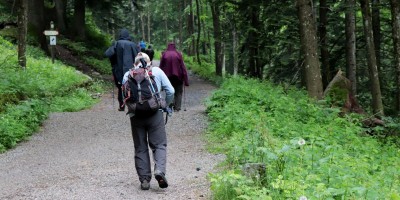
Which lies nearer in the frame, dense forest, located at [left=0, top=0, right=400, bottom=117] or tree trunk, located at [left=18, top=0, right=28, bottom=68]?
tree trunk, located at [left=18, top=0, right=28, bottom=68]

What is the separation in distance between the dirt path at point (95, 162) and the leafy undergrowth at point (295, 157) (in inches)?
21.4

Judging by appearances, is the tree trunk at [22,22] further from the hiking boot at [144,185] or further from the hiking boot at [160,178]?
the hiking boot at [160,178]

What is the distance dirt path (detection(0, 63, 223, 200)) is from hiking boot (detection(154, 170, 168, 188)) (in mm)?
113

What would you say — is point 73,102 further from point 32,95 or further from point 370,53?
point 370,53

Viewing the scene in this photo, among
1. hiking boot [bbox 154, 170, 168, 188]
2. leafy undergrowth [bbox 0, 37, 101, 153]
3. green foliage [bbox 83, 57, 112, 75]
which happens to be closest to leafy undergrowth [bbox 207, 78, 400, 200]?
hiking boot [bbox 154, 170, 168, 188]

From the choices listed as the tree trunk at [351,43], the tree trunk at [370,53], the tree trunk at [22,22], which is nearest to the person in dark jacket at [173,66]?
the tree trunk at [22,22]

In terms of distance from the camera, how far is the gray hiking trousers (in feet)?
20.9

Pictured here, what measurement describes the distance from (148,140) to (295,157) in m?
2.10

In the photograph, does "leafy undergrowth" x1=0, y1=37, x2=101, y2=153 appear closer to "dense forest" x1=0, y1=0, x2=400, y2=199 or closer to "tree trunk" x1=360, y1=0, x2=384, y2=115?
"dense forest" x1=0, y1=0, x2=400, y2=199

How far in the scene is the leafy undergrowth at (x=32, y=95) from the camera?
33.9ft

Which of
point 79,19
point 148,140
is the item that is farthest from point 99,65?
point 148,140

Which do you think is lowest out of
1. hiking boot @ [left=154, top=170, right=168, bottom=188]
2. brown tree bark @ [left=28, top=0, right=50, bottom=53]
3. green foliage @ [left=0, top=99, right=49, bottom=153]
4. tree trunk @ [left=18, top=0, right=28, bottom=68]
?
hiking boot @ [left=154, top=170, right=168, bottom=188]

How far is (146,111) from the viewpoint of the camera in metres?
6.17

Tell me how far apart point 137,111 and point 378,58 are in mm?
15688
